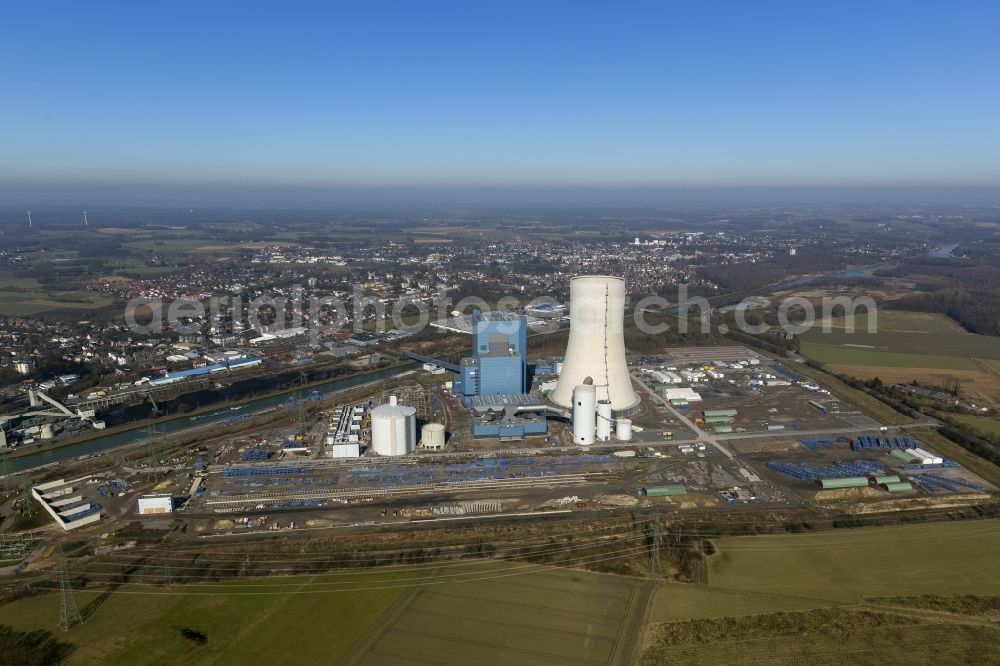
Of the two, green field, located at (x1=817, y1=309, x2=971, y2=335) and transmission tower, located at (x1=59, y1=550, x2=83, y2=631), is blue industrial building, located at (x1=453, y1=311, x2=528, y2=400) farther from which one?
green field, located at (x1=817, y1=309, x2=971, y2=335)

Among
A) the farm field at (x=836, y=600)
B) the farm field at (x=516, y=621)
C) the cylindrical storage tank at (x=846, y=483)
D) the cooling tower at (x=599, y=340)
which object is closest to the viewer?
the farm field at (x=516, y=621)

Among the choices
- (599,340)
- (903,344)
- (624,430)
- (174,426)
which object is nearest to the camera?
(624,430)

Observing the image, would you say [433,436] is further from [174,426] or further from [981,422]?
[981,422]

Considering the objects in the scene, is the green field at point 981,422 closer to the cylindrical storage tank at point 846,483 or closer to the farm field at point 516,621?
the cylindrical storage tank at point 846,483

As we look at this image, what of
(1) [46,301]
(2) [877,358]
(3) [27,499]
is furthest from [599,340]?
(1) [46,301]

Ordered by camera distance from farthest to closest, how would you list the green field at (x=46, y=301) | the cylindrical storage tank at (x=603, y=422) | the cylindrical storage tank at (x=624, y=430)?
1. the green field at (x=46, y=301)
2. the cylindrical storage tank at (x=624, y=430)
3. the cylindrical storage tank at (x=603, y=422)

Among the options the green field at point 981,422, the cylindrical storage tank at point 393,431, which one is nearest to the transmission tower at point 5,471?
the cylindrical storage tank at point 393,431

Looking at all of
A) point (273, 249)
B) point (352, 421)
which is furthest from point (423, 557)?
point (273, 249)
